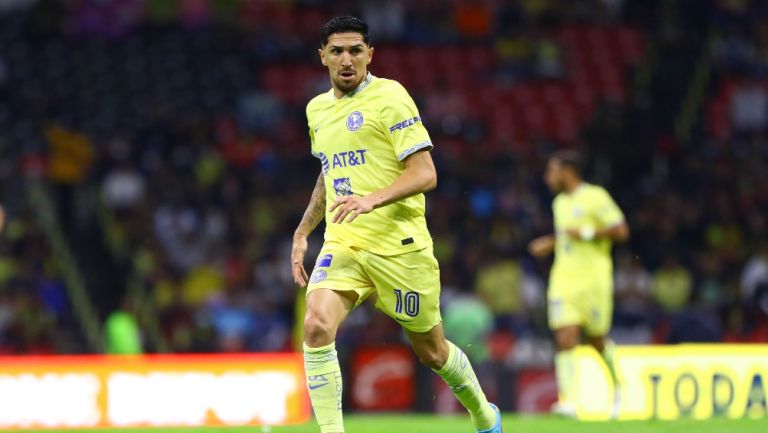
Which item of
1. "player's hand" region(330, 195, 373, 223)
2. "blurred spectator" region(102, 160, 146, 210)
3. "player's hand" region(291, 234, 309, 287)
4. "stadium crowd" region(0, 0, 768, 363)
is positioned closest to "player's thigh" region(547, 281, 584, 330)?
"stadium crowd" region(0, 0, 768, 363)

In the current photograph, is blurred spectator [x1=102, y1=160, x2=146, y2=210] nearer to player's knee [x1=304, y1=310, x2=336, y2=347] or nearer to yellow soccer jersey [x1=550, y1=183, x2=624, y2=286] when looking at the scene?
yellow soccer jersey [x1=550, y1=183, x2=624, y2=286]

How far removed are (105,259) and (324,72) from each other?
5408 mm

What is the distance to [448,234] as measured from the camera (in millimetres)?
19984

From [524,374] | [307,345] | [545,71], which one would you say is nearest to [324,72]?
[545,71]

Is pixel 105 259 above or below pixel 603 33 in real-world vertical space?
below

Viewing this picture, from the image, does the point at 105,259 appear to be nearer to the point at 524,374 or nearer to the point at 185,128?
the point at 185,128

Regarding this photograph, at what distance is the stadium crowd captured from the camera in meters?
18.7

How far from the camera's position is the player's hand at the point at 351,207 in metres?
6.94

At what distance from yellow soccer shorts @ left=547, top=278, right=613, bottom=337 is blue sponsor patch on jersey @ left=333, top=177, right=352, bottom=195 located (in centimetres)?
565

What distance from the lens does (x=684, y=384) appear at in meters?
14.0

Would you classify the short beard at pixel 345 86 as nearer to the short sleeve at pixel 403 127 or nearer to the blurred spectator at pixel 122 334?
the short sleeve at pixel 403 127

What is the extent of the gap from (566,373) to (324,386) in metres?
6.17

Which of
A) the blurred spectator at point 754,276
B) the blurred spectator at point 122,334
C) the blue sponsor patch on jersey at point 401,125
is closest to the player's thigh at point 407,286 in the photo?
the blue sponsor patch on jersey at point 401,125

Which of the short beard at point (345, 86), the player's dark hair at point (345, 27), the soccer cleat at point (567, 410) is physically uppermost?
the player's dark hair at point (345, 27)
